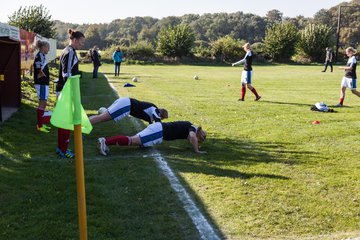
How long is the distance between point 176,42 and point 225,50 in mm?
6170

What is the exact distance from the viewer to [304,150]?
7.59m

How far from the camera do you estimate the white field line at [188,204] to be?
4223 millimetres

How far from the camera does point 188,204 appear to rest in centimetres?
495

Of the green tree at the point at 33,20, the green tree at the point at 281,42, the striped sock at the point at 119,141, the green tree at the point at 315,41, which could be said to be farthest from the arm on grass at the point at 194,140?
the green tree at the point at 315,41

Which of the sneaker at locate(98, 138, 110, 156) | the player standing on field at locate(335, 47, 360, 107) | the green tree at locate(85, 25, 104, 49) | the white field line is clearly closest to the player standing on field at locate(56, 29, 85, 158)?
the sneaker at locate(98, 138, 110, 156)

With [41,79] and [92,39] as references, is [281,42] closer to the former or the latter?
[41,79]

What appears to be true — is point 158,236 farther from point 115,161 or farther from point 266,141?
point 266,141

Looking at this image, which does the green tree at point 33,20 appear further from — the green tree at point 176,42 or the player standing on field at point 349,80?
the player standing on field at point 349,80

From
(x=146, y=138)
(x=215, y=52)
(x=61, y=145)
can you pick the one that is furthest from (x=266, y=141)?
(x=215, y=52)

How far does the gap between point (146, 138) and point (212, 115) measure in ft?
14.2

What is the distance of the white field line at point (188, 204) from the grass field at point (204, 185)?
0.27ft

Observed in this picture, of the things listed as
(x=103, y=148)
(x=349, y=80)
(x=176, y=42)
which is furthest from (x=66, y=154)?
(x=176, y=42)

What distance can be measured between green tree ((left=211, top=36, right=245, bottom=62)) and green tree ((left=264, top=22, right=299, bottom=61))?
13.1 feet

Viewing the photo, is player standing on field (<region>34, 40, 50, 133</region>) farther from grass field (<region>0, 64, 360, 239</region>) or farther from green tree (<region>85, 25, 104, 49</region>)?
green tree (<region>85, 25, 104, 49</region>)
